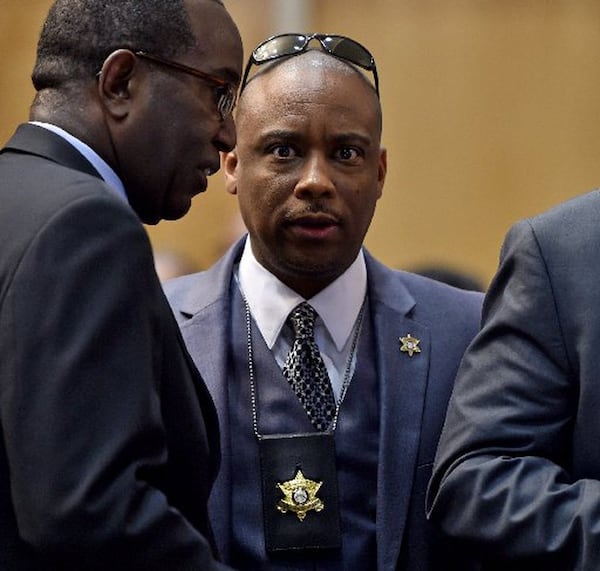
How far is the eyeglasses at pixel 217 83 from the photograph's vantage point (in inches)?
85.7

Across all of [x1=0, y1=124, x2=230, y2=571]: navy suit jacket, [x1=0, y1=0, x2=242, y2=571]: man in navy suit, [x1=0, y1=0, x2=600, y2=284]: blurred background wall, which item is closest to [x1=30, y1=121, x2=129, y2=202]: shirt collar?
[x1=0, y1=0, x2=242, y2=571]: man in navy suit

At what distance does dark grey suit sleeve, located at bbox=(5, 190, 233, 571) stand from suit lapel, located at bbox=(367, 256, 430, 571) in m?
0.87

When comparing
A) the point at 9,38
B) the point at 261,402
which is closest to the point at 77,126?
the point at 261,402

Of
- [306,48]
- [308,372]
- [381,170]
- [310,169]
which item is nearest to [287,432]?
[308,372]

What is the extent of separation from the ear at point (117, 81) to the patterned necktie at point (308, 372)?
0.91 metres

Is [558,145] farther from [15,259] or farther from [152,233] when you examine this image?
[15,259]

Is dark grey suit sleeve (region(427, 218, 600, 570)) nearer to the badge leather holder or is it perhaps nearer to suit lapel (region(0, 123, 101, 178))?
the badge leather holder

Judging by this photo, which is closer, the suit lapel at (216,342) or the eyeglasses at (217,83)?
the eyeglasses at (217,83)

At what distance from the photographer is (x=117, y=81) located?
215 cm

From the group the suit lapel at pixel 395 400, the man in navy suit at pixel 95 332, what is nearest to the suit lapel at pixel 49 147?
the man in navy suit at pixel 95 332

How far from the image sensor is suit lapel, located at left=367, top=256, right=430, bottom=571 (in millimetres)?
2746

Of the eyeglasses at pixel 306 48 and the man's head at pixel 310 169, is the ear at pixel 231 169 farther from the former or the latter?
the eyeglasses at pixel 306 48

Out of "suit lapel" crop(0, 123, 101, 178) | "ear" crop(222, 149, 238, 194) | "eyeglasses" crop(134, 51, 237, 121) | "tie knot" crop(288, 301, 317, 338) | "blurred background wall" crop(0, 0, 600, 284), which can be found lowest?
"blurred background wall" crop(0, 0, 600, 284)

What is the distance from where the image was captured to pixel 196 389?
7.41 ft
